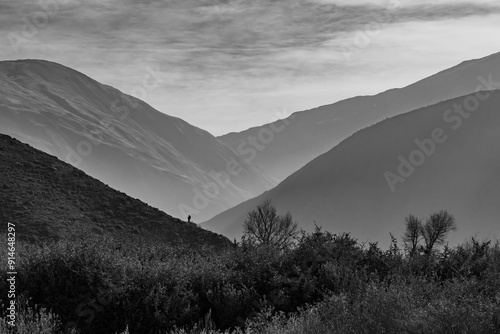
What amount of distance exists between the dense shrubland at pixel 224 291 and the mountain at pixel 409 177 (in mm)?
129410

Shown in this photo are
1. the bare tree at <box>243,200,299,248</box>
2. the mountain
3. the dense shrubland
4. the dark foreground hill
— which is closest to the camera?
the dense shrubland

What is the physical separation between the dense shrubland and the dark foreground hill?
29.4 m

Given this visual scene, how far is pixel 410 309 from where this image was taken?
11.6 metres

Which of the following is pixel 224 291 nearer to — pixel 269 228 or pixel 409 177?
pixel 269 228

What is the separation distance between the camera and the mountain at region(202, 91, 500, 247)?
15138 centimetres

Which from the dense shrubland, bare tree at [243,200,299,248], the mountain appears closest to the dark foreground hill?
bare tree at [243,200,299,248]

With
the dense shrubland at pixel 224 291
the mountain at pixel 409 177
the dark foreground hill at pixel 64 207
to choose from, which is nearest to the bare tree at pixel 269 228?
the dark foreground hill at pixel 64 207

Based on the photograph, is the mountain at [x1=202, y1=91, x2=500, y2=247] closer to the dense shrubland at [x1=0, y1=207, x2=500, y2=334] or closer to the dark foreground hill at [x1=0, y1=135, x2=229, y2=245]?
the dark foreground hill at [x1=0, y1=135, x2=229, y2=245]

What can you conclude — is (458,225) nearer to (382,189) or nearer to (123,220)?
(382,189)

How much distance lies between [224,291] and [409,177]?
159977mm

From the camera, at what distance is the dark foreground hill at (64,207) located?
153ft

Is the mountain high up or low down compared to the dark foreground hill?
up

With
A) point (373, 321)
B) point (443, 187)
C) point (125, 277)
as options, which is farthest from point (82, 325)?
point (443, 187)

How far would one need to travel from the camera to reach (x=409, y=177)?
553ft
